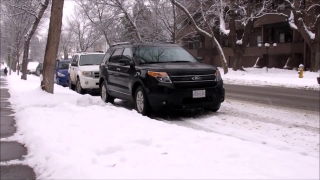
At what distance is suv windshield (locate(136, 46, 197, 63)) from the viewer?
8.66 meters

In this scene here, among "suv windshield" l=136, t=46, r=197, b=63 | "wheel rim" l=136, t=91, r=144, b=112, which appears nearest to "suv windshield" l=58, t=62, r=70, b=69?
"suv windshield" l=136, t=46, r=197, b=63

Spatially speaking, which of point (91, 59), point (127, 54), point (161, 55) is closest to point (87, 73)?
point (91, 59)

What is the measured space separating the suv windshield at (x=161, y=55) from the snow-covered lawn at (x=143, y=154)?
92.2 inches

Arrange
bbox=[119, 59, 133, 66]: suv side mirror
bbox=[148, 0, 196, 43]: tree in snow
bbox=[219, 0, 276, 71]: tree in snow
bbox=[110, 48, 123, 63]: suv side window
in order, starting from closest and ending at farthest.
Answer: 1. bbox=[119, 59, 133, 66]: suv side mirror
2. bbox=[110, 48, 123, 63]: suv side window
3. bbox=[219, 0, 276, 71]: tree in snow
4. bbox=[148, 0, 196, 43]: tree in snow

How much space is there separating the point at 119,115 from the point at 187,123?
139cm

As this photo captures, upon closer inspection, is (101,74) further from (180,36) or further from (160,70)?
(180,36)

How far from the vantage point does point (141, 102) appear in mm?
8094

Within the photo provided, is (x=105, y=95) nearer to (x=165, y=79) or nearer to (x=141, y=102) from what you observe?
(x=141, y=102)

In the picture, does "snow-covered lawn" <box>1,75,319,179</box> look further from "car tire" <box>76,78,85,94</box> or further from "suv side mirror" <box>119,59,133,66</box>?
"car tire" <box>76,78,85,94</box>

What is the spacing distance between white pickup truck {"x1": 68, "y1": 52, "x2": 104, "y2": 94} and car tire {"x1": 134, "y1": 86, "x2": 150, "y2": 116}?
16.9 ft

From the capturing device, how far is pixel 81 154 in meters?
4.52

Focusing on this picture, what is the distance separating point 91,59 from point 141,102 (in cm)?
726

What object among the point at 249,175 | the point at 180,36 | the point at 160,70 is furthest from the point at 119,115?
Answer: the point at 180,36

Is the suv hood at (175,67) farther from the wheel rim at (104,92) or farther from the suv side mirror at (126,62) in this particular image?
the wheel rim at (104,92)
